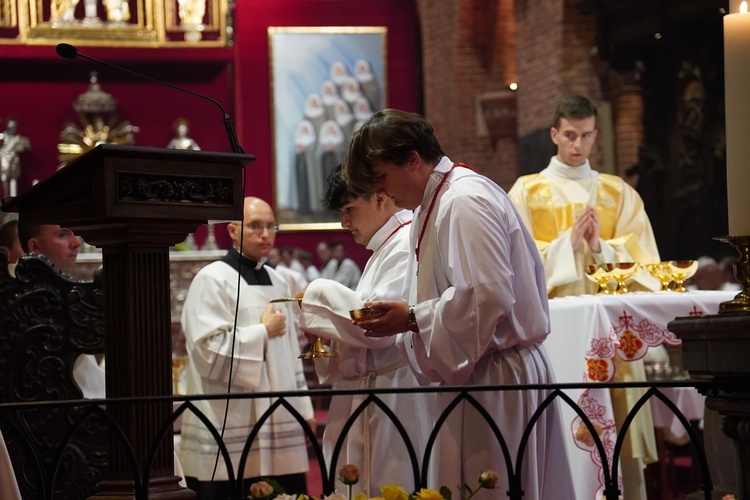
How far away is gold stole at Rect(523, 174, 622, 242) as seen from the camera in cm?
625

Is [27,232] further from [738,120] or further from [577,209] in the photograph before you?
[738,120]

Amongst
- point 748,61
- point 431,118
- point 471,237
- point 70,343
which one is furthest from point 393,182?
point 431,118

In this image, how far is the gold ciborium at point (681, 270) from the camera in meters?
5.36

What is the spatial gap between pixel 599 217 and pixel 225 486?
239cm

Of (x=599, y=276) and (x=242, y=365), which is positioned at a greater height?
(x=599, y=276)

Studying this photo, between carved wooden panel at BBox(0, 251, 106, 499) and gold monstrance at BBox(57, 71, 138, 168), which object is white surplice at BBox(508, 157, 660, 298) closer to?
carved wooden panel at BBox(0, 251, 106, 499)

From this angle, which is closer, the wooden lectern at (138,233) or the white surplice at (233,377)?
the wooden lectern at (138,233)

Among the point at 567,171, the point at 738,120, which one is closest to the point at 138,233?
the point at 738,120

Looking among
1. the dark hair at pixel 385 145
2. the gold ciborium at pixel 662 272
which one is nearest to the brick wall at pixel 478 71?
the gold ciborium at pixel 662 272

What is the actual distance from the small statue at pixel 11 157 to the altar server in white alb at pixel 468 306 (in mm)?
10305

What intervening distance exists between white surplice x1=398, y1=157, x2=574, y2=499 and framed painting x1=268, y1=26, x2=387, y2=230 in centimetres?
1112

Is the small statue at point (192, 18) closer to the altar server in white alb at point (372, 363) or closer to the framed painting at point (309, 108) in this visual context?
the framed painting at point (309, 108)

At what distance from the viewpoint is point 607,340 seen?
5.09 m

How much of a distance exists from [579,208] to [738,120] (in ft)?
11.4
